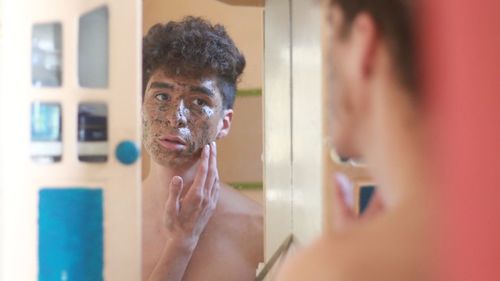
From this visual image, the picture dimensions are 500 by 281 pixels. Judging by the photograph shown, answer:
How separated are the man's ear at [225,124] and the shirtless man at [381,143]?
12 centimetres

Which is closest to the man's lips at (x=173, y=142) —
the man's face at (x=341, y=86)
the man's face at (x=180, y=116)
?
the man's face at (x=180, y=116)

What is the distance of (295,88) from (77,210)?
12cm

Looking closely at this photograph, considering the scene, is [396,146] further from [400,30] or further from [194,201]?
[194,201]

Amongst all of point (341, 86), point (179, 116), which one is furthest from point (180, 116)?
point (341, 86)

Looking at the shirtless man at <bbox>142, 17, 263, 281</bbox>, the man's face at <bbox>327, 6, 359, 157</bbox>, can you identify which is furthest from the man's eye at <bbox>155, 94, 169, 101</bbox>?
the man's face at <bbox>327, 6, 359, 157</bbox>

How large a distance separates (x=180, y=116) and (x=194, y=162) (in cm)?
3

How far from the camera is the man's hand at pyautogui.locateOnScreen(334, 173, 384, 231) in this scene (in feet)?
0.79

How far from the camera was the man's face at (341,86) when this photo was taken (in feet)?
0.81

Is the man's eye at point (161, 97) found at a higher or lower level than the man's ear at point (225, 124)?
higher

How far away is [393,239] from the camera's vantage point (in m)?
0.23

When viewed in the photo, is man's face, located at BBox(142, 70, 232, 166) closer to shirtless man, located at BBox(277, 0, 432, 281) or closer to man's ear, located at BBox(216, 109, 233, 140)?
man's ear, located at BBox(216, 109, 233, 140)

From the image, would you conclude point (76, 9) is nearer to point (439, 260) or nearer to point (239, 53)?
point (239, 53)

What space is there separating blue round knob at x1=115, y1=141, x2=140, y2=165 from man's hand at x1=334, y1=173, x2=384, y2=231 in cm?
11

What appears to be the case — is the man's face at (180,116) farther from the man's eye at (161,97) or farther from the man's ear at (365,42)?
the man's ear at (365,42)
